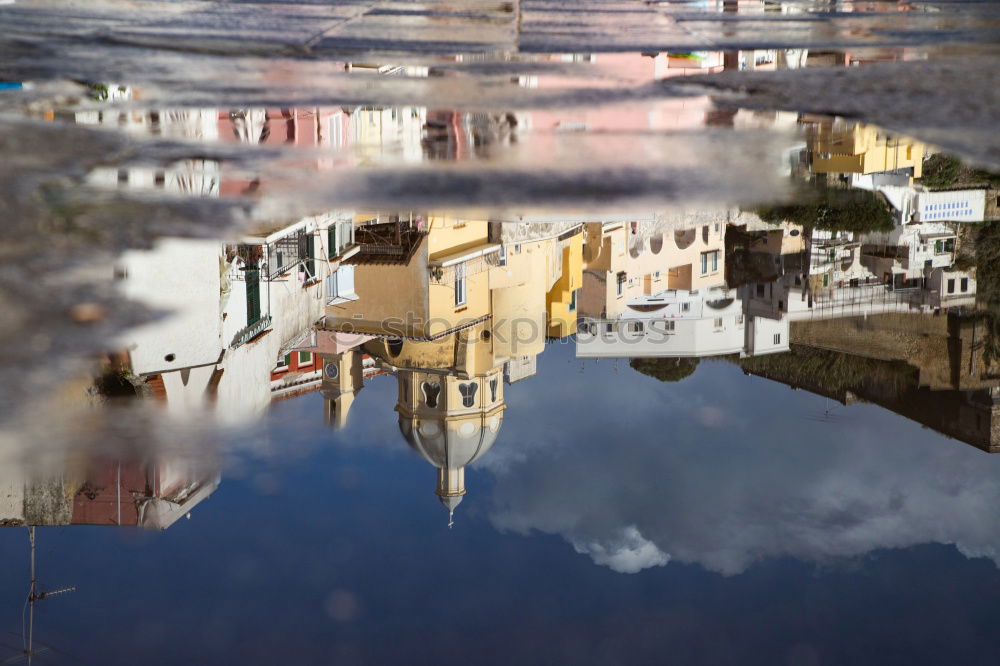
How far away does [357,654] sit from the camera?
9.65ft

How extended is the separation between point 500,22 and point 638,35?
198cm

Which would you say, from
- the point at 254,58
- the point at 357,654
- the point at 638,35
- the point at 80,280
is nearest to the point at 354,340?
the point at 80,280

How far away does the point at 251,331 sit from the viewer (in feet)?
13.7

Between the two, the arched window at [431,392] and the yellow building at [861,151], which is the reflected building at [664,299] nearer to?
the arched window at [431,392]

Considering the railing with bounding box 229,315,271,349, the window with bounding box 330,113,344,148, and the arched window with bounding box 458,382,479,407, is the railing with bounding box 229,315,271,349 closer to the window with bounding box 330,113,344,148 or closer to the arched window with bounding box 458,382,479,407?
the arched window with bounding box 458,382,479,407

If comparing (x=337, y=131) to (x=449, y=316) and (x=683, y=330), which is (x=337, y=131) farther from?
(x=683, y=330)

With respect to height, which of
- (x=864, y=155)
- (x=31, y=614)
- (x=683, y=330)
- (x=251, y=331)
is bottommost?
(x=31, y=614)

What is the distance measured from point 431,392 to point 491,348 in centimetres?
24

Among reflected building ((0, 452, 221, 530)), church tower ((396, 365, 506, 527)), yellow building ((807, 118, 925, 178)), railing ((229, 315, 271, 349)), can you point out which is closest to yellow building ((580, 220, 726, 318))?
church tower ((396, 365, 506, 527))

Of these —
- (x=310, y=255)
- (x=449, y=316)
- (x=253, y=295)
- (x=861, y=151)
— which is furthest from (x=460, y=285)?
(x=861, y=151)

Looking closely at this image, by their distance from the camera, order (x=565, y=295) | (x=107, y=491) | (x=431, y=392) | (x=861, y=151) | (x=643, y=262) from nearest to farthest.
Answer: (x=107, y=491)
(x=431, y=392)
(x=565, y=295)
(x=643, y=262)
(x=861, y=151)

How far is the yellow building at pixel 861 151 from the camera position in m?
5.80

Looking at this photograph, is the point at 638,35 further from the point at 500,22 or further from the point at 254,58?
the point at 254,58

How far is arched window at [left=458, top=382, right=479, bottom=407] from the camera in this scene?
4213mm
